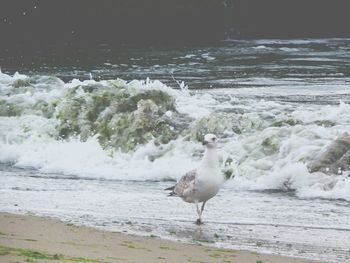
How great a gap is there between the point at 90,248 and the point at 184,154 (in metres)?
6.58

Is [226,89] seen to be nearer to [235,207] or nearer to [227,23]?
[235,207]

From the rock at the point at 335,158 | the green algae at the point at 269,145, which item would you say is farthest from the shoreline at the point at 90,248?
the green algae at the point at 269,145

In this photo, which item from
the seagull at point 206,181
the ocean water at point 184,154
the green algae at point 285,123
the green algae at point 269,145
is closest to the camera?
the ocean water at point 184,154

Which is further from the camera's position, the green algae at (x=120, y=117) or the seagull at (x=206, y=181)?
the green algae at (x=120, y=117)

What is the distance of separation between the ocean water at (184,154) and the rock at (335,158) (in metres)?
0.15

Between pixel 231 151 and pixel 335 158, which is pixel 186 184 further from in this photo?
pixel 231 151

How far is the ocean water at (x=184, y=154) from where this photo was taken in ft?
31.5

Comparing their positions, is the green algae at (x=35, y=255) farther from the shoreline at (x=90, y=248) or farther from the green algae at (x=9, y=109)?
the green algae at (x=9, y=109)

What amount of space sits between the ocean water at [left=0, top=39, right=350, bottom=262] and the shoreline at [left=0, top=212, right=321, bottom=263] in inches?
15.8

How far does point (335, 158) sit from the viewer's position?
12555 mm

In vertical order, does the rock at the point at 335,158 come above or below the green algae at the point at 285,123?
below

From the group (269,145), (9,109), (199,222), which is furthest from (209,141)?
(9,109)

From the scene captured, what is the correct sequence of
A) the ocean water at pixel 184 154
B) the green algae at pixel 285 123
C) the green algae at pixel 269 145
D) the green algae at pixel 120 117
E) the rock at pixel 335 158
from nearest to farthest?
the ocean water at pixel 184 154 < the rock at pixel 335 158 < the green algae at pixel 269 145 < the green algae at pixel 285 123 < the green algae at pixel 120 117

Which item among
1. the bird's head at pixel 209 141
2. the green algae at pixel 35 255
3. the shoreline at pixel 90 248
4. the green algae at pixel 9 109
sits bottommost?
the shoreline at pixel 90 248
